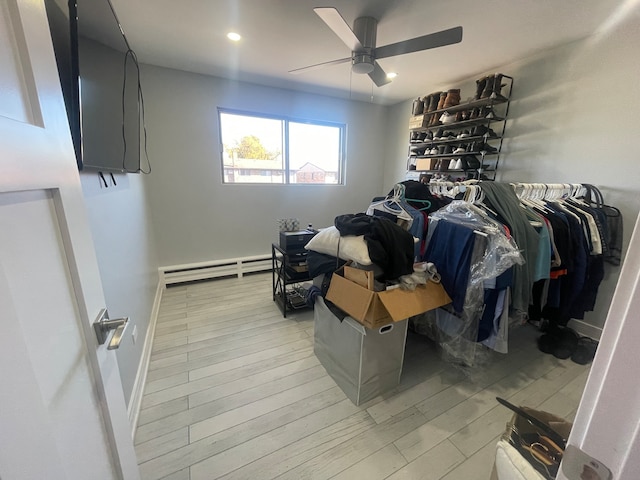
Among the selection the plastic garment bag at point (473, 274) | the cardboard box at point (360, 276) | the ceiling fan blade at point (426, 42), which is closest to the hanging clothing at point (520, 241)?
the plastic garment bag at point (473, 274)

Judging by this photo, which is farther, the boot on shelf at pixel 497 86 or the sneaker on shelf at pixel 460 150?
the sneaker on shelf at pixel 460 150

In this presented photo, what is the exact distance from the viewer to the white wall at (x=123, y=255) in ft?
4.00

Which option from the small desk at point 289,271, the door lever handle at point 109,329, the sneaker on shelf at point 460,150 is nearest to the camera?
the door lever handle at point 109,329

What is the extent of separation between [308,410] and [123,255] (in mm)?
1534

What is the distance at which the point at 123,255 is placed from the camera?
1.62 m

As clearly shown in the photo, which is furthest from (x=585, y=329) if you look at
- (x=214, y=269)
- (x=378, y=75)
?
(x=214, y=269)

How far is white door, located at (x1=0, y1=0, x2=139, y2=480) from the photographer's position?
0.40m

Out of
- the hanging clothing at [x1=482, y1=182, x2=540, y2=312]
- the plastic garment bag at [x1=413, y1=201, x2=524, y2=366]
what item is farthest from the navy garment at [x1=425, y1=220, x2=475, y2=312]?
the hanging clothing at [x1=482, y1=182, x2=540, y2=312]

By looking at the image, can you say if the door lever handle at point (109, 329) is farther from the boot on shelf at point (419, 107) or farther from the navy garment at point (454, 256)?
the boot on shelf at point (419, 107)

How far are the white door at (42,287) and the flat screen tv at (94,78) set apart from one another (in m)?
0.46

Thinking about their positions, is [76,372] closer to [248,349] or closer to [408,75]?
[248,349]

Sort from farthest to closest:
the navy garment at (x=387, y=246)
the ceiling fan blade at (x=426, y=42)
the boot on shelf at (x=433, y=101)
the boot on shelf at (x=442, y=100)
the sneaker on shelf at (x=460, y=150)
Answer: the boot on shelf at (x=433, y=101) < the boot on shelf at (x=442, y=100) < the sneaker on shelf at (x=460, y=150) < the ceiling fan blade at (x=426, y=42) < the navy garment at (x=387, y=246)

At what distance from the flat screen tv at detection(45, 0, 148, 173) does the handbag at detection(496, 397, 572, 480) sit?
5.78ft

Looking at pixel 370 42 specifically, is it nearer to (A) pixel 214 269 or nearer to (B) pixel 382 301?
(B) pixel 382 301
